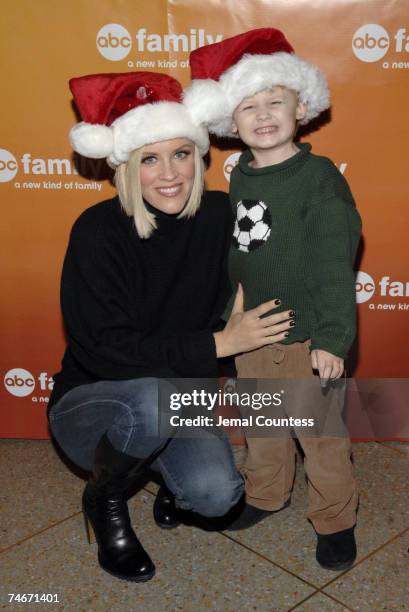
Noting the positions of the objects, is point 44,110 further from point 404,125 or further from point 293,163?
point 404,125

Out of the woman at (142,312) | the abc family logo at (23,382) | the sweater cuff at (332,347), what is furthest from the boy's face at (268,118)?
the abc family logo at (23,382)

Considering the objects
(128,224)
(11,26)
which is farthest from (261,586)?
(11,26)

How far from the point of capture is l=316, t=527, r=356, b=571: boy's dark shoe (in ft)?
6.63

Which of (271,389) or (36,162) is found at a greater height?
(36,162)


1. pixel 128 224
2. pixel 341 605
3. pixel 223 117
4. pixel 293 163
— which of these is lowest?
pixel 341 605

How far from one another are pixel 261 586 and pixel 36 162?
162cm

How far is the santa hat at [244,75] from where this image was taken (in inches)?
74.7

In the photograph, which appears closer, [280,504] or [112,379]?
[112,379]

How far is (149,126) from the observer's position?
1.88 meters

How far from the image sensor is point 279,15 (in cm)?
227

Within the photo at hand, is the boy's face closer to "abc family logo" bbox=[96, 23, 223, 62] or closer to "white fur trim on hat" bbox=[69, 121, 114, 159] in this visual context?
"white fur trim on hat" bbox=[69, 121, 114, 159]

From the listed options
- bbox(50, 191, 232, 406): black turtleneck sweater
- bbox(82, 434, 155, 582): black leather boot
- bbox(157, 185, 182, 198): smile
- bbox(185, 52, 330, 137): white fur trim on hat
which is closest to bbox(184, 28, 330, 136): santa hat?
bbox(185, 52, 330, 137): white fur trim on hat

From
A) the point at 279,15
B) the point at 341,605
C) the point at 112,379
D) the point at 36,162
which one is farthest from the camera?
the point at 36,162

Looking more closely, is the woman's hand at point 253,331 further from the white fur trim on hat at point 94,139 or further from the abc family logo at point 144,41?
the abc family logo at point 144,41
